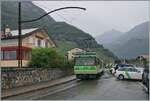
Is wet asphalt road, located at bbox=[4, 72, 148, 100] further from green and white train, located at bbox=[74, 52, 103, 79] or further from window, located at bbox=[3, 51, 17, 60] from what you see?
window, located at bbox=[3, 51, 17, 60]

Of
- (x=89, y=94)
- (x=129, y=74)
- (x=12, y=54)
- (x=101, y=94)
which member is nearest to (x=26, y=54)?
(x=12, y=54)

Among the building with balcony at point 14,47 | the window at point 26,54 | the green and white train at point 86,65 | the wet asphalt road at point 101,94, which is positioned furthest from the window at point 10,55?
the wet asphalt road at point 101,94

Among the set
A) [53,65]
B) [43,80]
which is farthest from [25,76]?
[53,65]

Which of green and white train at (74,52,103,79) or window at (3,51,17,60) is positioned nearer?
green and white train at (74,52,103,79)

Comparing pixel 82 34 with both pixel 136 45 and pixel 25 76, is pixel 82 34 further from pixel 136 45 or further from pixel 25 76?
pixel 25 76

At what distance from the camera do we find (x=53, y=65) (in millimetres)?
45594

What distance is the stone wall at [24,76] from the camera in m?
27.2

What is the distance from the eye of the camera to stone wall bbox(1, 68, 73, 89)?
27.2 meters

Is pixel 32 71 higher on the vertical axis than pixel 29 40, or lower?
lower

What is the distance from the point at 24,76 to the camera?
31375mm

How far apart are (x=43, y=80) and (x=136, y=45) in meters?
164

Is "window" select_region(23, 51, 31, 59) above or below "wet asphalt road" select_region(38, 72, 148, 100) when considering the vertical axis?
above

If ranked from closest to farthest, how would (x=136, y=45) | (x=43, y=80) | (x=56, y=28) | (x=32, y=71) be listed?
(x=32, y=71) → (x=43, y=80) → (x=56, y=28) → (x=136, y=45)

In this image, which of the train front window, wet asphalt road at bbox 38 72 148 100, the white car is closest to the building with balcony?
the train front window
